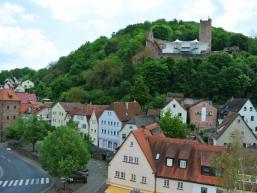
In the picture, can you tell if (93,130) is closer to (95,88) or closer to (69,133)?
(69,133)

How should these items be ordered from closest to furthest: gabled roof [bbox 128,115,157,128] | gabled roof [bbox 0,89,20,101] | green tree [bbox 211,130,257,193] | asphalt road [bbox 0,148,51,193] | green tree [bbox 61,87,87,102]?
green tree [bbox 211,130,257,193] → asphalt road [bbox 0,148,51,193] → gabled roof [bbox 128,115,157,128] → gabled roof [bbox 0,89,20,101] → green tree [bbox 61,87,87,102]

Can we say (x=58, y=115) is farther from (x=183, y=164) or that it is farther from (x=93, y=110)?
(x=183, y=164)

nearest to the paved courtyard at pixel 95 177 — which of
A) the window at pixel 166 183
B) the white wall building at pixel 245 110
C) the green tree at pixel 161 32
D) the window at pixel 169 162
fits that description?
the window at pixel 166 183

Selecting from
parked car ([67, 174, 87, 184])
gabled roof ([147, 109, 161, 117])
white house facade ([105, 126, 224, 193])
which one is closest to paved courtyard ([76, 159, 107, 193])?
parked car ([67, 174, 87, 184])

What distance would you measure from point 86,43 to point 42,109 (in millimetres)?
88197

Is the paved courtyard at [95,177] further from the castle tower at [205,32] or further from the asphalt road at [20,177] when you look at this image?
the castle tower at [205,32]

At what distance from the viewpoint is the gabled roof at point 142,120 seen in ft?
230

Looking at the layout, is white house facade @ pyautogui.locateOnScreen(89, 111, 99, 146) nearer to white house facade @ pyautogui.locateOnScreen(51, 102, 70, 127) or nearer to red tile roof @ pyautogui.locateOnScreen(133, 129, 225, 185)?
white house facade @ pyautogui.locateOnScreen(51, 102, 70, 127)

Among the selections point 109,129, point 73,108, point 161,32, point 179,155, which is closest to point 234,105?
point 109,129

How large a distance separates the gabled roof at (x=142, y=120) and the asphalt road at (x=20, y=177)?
16792 millimetres

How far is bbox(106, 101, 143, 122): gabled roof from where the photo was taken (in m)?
76.3

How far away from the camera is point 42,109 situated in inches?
3905

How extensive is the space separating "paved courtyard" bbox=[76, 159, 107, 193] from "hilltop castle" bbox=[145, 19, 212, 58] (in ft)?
187

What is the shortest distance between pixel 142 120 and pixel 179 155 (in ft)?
100
